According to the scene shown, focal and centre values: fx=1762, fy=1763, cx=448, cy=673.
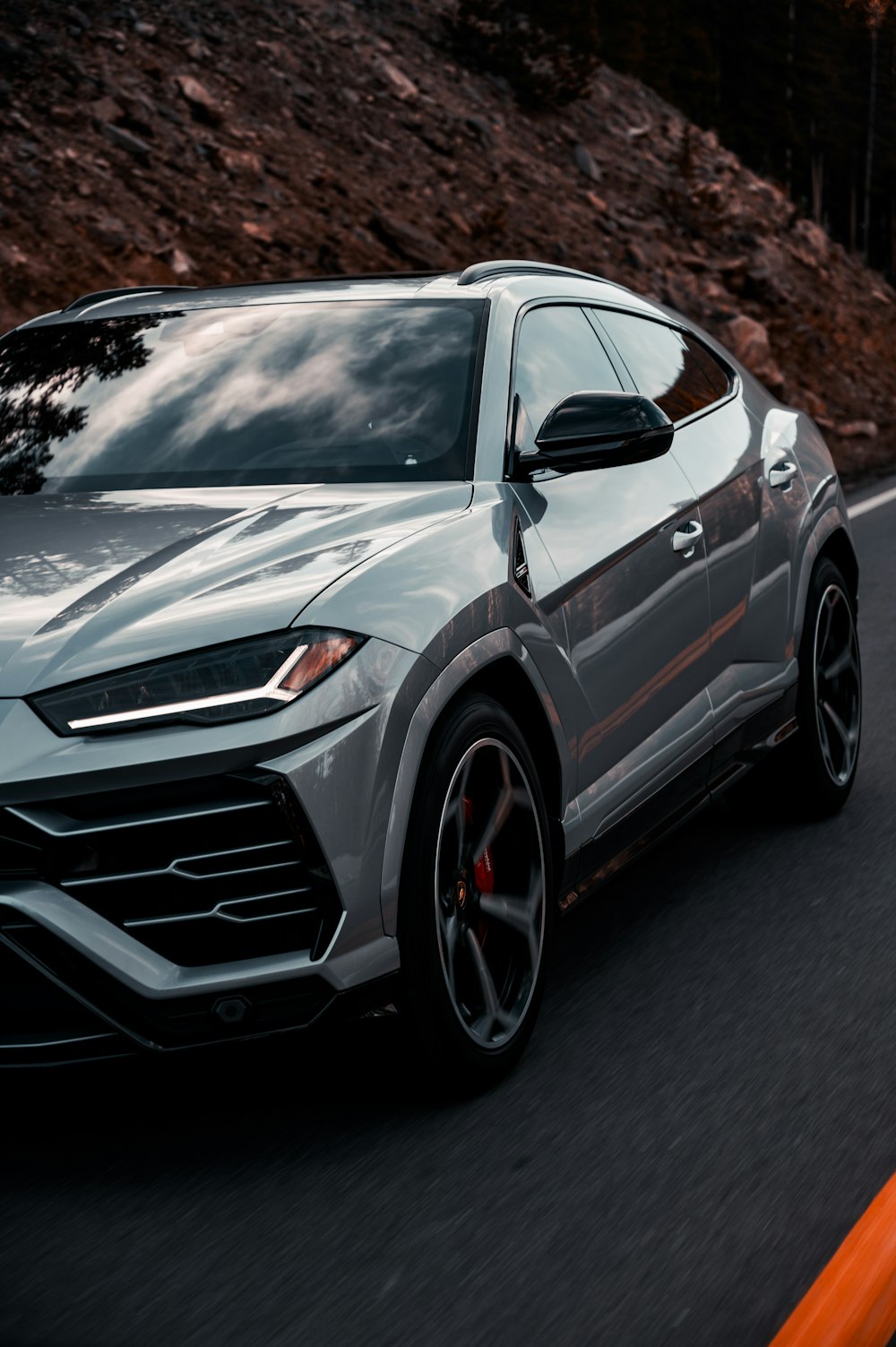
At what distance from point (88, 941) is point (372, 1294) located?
75 cm

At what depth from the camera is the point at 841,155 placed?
72812 millimetres

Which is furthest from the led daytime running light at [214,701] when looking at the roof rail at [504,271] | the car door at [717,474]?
the car door at [717,474]

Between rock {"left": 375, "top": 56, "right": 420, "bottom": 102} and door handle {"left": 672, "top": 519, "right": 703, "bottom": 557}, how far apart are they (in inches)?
808

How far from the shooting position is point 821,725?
18.7 feet

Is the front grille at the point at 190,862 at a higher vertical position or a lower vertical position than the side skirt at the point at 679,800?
higher

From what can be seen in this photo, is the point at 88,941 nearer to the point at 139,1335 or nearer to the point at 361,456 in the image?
the point at 139,1335

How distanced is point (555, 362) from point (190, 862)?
2.07 meters

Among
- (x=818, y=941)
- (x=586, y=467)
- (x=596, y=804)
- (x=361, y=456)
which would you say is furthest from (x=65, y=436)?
→ (x=818, y=941)

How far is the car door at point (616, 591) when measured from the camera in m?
4.07

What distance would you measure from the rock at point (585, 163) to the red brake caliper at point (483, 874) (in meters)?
24.8

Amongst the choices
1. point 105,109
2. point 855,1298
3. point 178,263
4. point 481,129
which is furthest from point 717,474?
point 481,129

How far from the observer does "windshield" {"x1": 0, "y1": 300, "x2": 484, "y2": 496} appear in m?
4.20

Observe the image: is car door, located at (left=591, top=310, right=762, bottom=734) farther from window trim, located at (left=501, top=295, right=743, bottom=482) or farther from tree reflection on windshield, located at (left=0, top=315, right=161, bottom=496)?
tree reflection on windshield, located at (left=0, top=315, right=161, bottom=496)

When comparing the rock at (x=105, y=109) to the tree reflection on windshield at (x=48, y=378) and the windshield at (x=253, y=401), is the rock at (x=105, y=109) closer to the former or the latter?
the tree reflection on windshield at (x=48, y=378)
